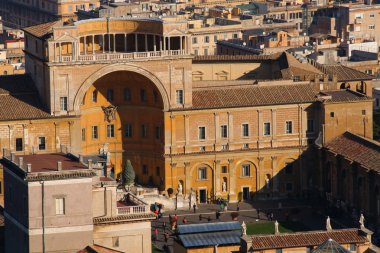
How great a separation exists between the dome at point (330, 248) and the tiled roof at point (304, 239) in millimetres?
5895

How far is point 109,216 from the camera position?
129250 mm

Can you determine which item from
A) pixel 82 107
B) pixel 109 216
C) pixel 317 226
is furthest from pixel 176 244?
pixel 82 107

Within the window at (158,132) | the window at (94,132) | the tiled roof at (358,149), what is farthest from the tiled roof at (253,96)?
the window at (94,132)

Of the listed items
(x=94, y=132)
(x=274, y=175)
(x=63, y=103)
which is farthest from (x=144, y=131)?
(x=274, y=175)

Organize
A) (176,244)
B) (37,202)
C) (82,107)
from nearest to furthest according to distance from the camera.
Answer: (37,202) < (176,244) < (82,107)

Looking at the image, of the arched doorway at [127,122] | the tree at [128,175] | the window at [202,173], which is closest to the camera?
the tree at [128,175]

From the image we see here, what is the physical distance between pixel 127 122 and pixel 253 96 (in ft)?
34.9

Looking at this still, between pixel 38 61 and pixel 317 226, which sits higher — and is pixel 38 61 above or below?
above

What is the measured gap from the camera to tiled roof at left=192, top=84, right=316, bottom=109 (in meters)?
173

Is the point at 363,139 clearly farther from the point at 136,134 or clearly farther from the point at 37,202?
the point at 37,202

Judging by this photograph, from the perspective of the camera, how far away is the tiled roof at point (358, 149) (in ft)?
532

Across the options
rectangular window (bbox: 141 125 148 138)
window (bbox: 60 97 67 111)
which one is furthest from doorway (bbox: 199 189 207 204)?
window (bbox: 60 97 67 111)

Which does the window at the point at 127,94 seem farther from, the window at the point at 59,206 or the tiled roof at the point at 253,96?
the window at the point at 59,206

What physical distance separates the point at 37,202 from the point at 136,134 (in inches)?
1992
